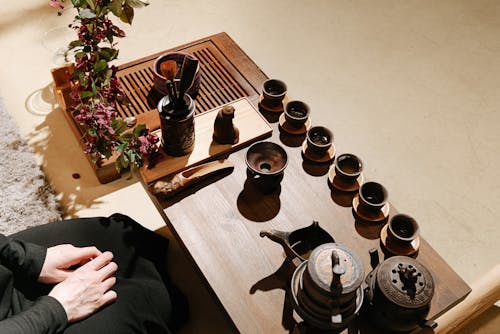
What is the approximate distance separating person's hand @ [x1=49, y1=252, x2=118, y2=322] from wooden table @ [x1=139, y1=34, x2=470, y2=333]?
0.86ft

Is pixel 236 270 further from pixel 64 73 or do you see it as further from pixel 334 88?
pixel 334 88

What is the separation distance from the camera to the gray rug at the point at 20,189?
7.41ft

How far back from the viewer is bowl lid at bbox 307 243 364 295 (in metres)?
1.29

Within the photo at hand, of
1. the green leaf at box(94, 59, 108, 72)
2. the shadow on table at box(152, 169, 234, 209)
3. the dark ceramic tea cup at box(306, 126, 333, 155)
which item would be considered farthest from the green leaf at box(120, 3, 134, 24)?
the dark ceramic tea cup at box(306, 126, 333, 155)

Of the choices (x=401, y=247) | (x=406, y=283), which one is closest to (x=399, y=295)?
(x=406, y=283)

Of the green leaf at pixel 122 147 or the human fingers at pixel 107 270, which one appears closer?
the human fingers at pixel 107 270

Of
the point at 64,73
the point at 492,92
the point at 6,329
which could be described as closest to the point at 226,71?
the point at 64,73

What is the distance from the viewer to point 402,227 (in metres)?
1.66

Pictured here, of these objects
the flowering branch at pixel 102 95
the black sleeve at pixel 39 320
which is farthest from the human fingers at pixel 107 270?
the flowering branch at pixel 102 95

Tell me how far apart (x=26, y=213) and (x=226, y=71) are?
116 cm

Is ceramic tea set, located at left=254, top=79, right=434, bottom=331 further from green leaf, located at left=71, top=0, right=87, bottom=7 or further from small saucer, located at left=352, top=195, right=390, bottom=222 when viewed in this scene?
green leaf, located at left=71, top=0, right=87, bottom=7

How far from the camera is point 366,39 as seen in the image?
3336 millimetres

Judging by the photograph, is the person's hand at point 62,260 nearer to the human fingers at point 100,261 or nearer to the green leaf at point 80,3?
the human fingers at point 100,261

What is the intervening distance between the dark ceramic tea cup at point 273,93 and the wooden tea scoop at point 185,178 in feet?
1.17
